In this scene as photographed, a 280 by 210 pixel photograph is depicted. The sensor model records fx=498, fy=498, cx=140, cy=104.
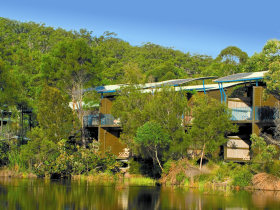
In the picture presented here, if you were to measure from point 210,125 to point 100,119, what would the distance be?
13.4m

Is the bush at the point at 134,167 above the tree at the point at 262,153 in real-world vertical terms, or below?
below

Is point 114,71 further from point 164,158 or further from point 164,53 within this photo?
point 164,158

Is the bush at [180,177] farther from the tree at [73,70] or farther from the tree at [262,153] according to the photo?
the tree at [73,70]

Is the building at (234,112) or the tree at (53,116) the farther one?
the tree at (53,116)

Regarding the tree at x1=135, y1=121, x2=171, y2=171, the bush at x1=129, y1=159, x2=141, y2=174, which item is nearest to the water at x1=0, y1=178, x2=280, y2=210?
the tree at x1=135, y1=121, x2=171, y2=171

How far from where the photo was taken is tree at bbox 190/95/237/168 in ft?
103

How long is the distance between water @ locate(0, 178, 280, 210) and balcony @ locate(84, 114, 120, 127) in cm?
995

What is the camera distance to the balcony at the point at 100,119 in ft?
137

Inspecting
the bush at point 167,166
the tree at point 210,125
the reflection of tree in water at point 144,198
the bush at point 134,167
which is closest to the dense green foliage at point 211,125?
the tree at point 210,125

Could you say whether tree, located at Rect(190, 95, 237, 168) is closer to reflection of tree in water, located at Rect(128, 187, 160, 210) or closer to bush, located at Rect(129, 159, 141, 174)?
reflection of tree in water, located at Rect(128, 187, 160, 210)

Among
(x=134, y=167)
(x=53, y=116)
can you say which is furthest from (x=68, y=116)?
(x=134, y=167)

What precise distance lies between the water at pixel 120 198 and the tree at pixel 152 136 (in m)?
2.92

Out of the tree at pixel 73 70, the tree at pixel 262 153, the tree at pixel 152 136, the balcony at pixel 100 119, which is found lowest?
the tree at pixel 262 153

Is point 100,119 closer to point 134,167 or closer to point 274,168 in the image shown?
point 134,167
